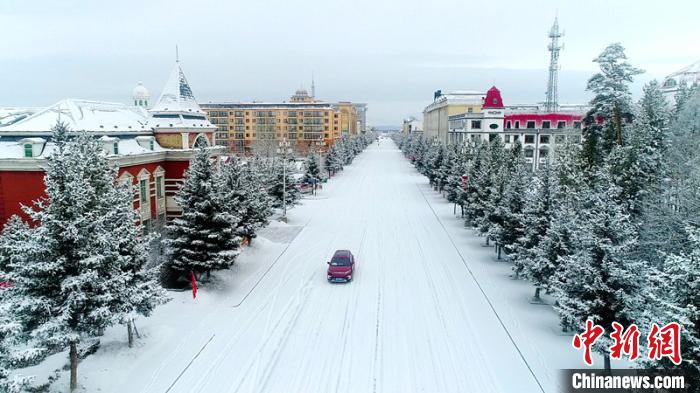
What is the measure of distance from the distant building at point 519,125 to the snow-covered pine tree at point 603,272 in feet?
188

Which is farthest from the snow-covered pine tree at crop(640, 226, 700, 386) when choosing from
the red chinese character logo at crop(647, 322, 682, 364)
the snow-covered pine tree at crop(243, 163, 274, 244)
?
the snow-covered pine tree at crop(243, 163, 274, 244)

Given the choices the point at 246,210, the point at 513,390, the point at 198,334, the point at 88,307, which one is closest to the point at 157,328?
the point at 198,334

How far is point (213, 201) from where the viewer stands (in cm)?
2048

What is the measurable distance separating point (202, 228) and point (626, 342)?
15.9m

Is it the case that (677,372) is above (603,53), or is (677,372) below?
below

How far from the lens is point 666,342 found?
9.80 metres

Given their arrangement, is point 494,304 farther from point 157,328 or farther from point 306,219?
point 306,219

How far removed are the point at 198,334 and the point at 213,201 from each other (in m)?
6.18

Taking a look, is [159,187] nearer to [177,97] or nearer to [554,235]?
[177,97]

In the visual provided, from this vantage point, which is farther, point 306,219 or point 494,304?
point 306,219

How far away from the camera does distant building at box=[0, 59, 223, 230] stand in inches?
902

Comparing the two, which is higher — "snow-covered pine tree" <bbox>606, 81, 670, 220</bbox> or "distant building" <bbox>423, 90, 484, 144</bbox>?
"distant building" <bbox>423, 90, 484, 144</bbox>

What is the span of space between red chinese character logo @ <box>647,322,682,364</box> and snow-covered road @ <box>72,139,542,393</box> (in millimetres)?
3820

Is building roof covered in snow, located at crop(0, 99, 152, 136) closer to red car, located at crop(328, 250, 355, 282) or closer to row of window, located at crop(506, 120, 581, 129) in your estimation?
red car, located at crop(328, 250, 355, 282)
